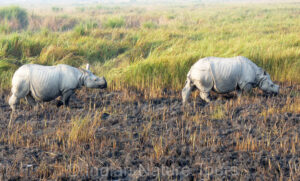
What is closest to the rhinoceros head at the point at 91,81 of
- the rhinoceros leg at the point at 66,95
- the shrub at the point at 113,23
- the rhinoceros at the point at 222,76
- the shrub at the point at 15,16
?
the rhinoceros leg at the point at 66,95

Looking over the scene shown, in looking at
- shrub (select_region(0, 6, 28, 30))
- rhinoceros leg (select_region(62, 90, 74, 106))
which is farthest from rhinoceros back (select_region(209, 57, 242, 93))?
shrub (select_region(0, 6, 28, 30))

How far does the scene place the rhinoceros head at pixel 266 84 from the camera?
208 inches

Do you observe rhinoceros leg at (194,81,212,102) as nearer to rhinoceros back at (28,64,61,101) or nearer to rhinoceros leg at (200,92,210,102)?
rhinoceros leg at (200,92,210,102)

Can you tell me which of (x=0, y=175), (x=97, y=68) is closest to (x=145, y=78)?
(x=97, y=68)

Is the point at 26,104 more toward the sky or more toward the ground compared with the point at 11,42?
more toward the ground

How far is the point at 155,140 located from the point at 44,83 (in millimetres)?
1620

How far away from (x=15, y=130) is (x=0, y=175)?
112 centimetres

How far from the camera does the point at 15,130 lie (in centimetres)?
434

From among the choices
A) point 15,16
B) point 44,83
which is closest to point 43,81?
point 44,83

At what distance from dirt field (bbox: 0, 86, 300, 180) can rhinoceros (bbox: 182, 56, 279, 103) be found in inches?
8.8

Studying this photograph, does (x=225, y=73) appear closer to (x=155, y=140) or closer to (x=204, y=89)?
(x=204, y=89)

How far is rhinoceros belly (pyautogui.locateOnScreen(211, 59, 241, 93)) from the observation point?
5012 mm

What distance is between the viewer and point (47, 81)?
4711mm

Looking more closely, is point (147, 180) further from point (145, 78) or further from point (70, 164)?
point (145, 78)
